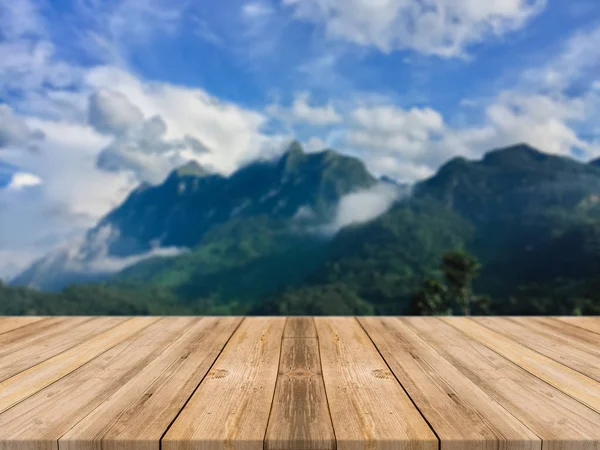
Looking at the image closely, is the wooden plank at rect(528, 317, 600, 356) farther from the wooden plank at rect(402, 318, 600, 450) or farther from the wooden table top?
the wooden plank at rect(402, 318, 600, 450)

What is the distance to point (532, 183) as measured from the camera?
8194 centimetres

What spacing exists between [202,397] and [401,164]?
407 ft

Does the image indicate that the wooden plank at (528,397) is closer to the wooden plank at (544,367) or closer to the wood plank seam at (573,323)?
the wooden plank at (544,367)

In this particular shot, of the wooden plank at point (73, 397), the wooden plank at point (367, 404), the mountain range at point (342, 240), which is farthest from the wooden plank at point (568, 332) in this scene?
the mountain range at point (342, 240)

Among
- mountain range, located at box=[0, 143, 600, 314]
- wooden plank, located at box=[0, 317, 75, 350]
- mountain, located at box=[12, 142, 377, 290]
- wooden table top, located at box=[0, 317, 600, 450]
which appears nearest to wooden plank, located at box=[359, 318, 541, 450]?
wooden table top, located at box=[0, 317, 600, 450]

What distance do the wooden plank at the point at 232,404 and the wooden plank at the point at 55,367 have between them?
17.2 inches

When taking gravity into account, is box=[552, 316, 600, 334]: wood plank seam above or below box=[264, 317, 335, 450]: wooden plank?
above

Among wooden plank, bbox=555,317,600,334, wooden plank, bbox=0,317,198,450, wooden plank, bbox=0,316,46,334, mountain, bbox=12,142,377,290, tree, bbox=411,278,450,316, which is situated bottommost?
tree, bbox=411,278,450,316

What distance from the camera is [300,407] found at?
102 cm

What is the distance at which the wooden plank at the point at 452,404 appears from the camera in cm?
88

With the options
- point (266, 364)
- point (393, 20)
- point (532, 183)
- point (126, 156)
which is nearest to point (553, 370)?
point (266, 364)

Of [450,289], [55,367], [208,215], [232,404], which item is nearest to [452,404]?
[232,404]

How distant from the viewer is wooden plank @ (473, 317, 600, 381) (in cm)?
145

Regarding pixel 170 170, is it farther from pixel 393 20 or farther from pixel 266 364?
pixel 266 364
